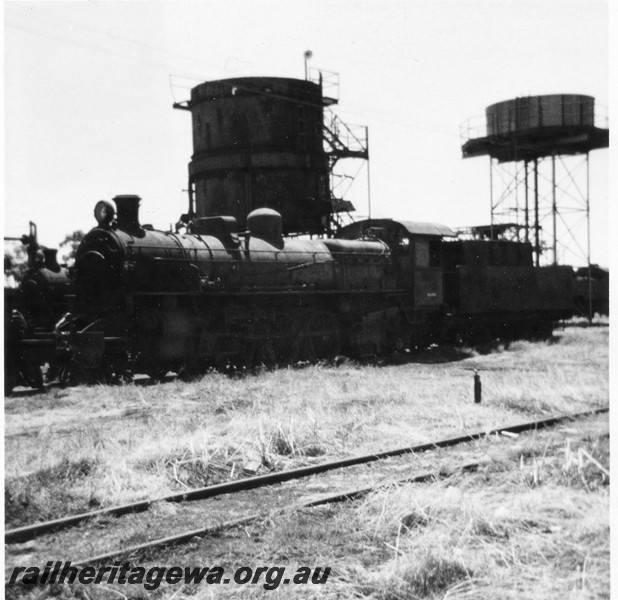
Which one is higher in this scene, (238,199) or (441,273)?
(238,199)

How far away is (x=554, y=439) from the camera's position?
877 centimetres

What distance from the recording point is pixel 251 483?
272 inches

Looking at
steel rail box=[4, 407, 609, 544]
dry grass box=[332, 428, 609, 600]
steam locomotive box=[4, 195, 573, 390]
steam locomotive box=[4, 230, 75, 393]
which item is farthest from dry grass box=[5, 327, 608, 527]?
steam locomotive box=[4, 230, 75, 393]

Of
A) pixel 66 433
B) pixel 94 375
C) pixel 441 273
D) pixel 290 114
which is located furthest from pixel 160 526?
pixel 290 114

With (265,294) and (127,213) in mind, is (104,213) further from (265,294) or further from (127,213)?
(265,294)

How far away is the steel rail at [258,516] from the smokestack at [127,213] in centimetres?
985

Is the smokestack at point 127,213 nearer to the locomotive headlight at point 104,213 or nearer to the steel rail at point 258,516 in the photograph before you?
the locomotive headlight at point 104,213

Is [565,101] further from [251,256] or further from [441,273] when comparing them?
[251,256]

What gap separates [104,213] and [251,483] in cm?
938

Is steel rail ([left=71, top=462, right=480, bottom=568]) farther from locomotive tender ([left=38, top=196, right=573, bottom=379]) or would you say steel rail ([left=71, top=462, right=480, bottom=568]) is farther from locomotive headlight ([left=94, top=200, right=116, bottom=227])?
locomotive headlight ([left=94, top=200, right=116, bottom=227])

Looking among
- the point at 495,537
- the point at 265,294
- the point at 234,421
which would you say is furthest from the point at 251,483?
the point at 265,294

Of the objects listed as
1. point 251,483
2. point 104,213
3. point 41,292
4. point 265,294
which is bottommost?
point 251,483

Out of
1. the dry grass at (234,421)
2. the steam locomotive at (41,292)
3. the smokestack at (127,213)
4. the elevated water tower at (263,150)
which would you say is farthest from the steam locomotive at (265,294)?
the elevated water tower at (263,150)

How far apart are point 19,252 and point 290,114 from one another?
36.1ft
